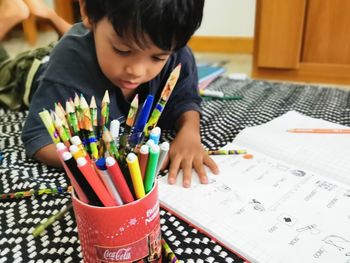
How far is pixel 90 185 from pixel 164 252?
0.13m

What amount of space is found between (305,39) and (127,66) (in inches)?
42.8

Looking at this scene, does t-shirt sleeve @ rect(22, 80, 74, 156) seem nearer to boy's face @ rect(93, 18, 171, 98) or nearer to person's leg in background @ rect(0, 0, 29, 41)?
boy's face @ rect(93, 18, 171, 98)

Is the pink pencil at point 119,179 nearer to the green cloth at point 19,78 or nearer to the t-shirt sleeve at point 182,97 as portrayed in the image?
the t-shirt sleeve at point 182,97

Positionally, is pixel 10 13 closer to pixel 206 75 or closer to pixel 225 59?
pixel 206 75

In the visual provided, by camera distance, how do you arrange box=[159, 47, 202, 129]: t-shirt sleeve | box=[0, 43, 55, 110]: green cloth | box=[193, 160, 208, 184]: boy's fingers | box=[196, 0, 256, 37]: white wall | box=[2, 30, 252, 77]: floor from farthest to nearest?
box=[196, 0, 256, 37]: white wall
box=[2, 30, 252, 77]: floor
box=[0, 43, 55, 110]: green cloth
box=[159, 47, 202, 129]: t-shirt sleeve
box=[193, 160, 208, 184]: boy's fingers

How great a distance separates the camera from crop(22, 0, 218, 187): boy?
0.42 m

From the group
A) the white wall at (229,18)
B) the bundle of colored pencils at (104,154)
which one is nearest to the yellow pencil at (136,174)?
the bundle of colored pencils at (104,154)

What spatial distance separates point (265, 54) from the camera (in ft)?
4.68

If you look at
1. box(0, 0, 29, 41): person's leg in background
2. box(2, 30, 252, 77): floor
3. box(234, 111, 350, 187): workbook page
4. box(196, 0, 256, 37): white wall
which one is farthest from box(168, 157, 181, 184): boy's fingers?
box(196, 0, 256, 37): white wall

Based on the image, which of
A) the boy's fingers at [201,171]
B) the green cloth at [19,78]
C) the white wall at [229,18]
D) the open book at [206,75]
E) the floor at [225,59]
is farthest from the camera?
the white wall at [229,18]

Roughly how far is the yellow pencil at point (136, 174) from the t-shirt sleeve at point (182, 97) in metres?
0.37

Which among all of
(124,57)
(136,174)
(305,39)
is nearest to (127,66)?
(124,57)

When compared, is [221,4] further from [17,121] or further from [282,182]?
[282,182]

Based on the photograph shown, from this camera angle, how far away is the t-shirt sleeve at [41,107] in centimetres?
53
